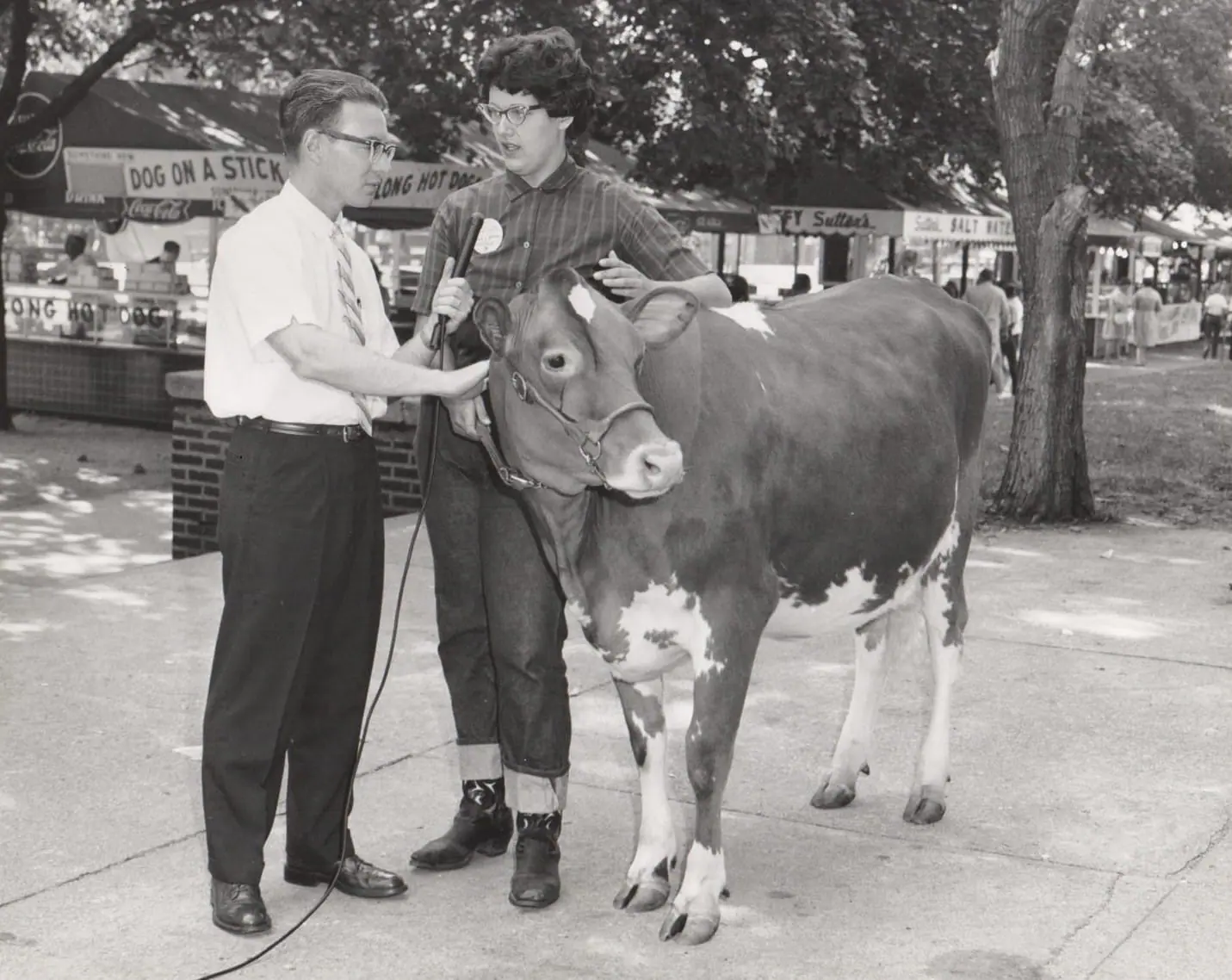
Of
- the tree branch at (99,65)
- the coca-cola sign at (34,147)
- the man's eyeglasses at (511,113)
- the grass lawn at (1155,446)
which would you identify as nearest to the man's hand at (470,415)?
the man's eyeglasses at (511,113)

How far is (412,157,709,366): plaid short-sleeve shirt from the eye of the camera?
4.49m

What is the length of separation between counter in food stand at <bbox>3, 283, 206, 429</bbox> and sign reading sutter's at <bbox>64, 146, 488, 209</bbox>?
1.80 meters

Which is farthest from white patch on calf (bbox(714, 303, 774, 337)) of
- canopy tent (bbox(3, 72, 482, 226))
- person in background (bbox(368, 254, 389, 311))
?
canopy tent (bbox(3, 72, 482, 226))

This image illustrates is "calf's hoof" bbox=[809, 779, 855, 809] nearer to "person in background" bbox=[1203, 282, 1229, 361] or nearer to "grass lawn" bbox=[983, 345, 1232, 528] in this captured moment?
"grass lawn" bbox=[983, 345, 1232, 528]

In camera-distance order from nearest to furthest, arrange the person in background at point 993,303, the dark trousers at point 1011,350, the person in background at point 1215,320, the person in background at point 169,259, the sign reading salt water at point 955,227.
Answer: the person in background at point 169,259
the sign reading salt water at point 955,227
the person in background at point 993,303
the dark trousers at point 1011,350
the person in background at point 1215,320

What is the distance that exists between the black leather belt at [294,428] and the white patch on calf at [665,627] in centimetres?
83

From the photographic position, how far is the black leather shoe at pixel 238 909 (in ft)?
13.9

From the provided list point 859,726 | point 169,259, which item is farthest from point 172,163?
point 859,726

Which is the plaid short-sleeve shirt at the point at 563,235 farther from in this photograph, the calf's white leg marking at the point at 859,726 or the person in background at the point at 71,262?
the person in background at the point at 71,262

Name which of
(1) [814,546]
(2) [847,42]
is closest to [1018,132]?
(2) [847,42]

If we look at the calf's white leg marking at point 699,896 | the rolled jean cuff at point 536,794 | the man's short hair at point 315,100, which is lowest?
the calf's white leg marking at point 699,896

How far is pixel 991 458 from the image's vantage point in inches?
601

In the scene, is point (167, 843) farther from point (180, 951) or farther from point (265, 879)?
point (180, 951)

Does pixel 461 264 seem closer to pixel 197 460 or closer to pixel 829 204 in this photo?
pixel 197 460
